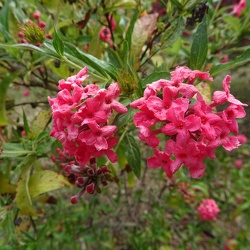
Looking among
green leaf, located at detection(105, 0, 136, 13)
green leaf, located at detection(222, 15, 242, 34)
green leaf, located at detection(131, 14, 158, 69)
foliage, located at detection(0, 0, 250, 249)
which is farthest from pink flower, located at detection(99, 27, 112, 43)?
green leaf, located at detection(222, 15, 242, 34)

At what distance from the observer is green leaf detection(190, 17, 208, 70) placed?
3.36 ft

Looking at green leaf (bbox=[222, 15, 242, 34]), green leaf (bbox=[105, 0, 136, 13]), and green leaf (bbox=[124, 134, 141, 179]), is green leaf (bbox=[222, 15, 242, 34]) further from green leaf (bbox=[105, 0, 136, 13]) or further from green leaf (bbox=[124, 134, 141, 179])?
green leaf (bbox=[124, 134, 141, 179])

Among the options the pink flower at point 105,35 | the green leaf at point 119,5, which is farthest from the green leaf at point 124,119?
the pink flower at point 105,35

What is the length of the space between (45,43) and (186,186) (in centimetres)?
165

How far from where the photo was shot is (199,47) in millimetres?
1036

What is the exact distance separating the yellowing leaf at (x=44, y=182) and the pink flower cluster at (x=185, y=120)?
0.62 meters

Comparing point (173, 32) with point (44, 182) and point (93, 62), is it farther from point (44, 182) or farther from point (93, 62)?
point (44, 182)

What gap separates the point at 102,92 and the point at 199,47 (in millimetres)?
421

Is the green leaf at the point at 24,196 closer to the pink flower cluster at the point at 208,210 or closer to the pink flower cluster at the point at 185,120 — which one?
the pink flower cluster at the point at 185,120

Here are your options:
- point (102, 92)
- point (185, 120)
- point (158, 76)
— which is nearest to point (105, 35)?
point (158, 76)

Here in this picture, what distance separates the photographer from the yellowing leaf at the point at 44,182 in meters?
1.29

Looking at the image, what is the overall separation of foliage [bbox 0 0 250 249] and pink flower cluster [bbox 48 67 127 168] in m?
0.01

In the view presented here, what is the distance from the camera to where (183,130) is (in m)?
0.77

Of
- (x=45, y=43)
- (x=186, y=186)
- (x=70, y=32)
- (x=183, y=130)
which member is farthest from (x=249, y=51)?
(x=186, y=186)
